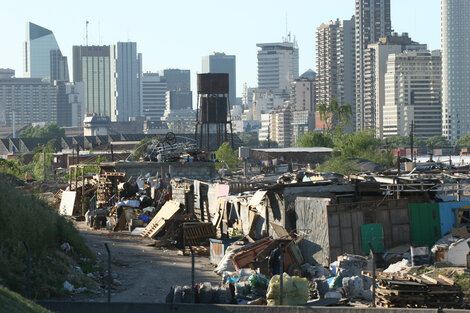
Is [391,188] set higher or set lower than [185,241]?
higher

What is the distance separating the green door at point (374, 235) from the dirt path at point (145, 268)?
16.1 feet

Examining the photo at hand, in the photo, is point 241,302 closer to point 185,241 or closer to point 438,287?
point 438,287

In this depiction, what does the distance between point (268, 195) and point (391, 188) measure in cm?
435

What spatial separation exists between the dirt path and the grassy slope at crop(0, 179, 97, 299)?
49.4 inches

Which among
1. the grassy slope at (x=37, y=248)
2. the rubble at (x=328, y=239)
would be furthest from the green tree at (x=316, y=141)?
the grassy slope at (x=37, y=248)

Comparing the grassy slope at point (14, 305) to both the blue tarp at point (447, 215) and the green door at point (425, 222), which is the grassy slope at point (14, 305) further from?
the blue tarp at point (447, 215)

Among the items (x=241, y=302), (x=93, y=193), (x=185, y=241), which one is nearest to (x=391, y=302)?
(x=241, y=302)

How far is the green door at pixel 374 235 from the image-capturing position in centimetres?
2900

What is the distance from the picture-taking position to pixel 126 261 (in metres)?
31.3

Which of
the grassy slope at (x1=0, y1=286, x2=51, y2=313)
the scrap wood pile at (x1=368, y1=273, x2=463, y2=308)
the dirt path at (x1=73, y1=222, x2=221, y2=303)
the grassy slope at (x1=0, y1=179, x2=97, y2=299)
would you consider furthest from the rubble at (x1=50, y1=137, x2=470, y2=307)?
the grassy slope at (x1=0, y1=286, x2=51, y2=313)

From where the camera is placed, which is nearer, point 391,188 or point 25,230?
point 25,230

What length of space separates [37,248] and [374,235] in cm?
1063

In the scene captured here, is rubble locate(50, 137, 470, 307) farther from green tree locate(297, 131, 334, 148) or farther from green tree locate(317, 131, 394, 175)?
green tree locate(297, 131, 334, 148)

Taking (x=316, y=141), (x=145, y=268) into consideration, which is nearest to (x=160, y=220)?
(x=145, y=268)
